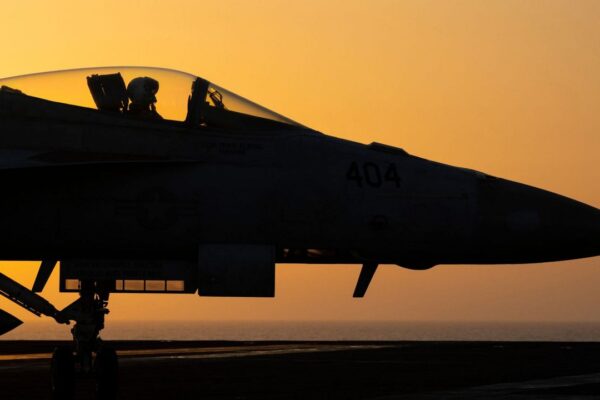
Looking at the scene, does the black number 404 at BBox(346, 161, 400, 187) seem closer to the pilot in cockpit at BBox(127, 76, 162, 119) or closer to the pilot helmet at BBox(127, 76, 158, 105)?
the pilot in cockpit at BBox(127, 76, 162, 119)

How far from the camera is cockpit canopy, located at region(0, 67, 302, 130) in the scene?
15.4 meters

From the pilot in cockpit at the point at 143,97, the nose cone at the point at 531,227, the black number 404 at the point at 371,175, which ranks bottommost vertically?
the nose cone at the point at 531,227

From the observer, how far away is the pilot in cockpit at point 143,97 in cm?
1534

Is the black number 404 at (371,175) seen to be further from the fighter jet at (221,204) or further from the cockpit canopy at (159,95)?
the cockpit canopy at (159,95)
